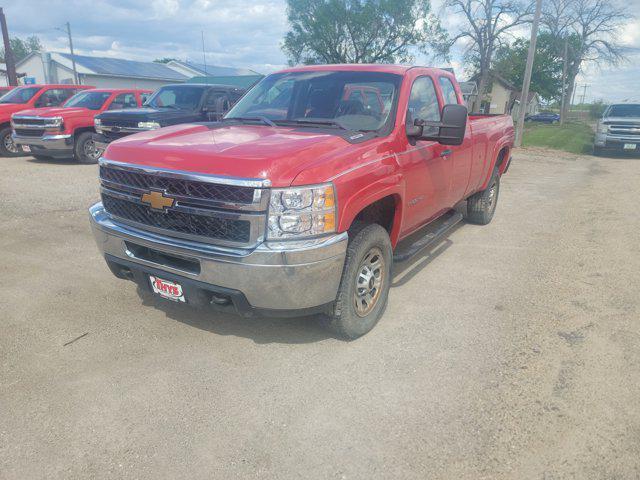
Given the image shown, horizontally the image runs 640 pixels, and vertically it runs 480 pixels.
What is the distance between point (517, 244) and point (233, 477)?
15.9 ft

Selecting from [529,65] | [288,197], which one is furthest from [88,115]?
[529,65]

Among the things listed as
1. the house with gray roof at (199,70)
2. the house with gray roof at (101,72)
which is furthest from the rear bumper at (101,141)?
the house with gray roof at (199,70)

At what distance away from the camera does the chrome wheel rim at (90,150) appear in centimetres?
1171

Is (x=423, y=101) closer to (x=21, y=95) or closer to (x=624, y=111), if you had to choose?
(x=21, y=95)

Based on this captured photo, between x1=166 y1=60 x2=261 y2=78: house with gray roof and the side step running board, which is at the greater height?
x1=166 y1=60 x2=261 y2=78: house with gray roof

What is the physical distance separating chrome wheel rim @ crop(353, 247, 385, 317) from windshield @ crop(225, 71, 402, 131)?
3.40 ft

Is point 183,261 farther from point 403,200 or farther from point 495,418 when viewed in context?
point 495,418

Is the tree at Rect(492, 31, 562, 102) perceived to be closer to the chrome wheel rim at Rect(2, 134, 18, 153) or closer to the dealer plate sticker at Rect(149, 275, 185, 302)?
the chrome wheel rim at Rect(2, 134, 18, 153)

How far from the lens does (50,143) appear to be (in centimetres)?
1104

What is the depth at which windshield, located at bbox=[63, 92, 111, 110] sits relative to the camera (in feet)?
39.3

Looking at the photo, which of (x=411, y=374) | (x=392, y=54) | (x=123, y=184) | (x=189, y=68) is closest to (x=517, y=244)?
(x=411, y=374)

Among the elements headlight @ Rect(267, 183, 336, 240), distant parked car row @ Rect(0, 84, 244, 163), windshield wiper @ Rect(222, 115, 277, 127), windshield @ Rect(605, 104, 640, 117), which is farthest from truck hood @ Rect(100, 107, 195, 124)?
windshield @ Rect(605, 104, 640, 117)

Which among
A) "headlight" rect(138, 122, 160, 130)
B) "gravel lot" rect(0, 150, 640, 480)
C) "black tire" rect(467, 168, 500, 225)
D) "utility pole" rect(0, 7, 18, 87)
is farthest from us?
"utility pole" rect(0, 7, 18, 87)

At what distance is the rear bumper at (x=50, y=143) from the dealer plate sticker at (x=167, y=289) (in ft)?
31.9
